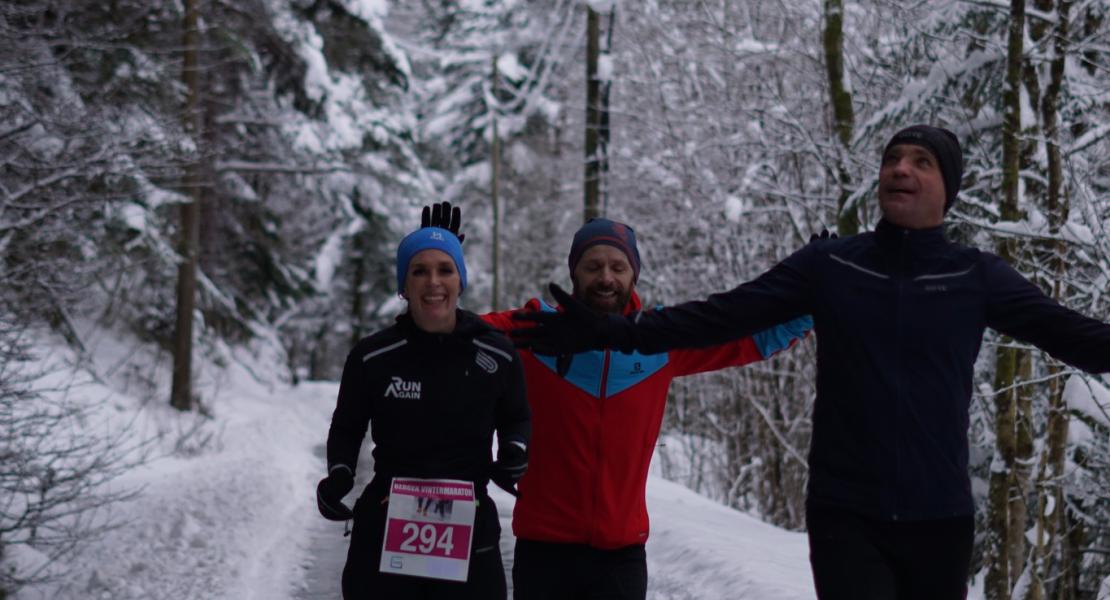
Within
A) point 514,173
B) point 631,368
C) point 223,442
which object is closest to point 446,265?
point 631,368

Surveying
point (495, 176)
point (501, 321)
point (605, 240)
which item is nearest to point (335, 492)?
point (501, 321)

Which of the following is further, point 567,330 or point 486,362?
point 486,362

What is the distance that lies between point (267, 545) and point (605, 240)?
6768 millimetres

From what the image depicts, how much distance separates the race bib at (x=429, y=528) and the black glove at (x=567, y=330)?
88 centimetres


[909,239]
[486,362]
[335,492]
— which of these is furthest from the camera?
[486,362]

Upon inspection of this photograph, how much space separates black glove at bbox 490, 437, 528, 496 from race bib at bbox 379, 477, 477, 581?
0.45ft

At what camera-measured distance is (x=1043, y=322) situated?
3199 mm

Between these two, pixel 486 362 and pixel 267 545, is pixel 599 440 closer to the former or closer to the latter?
pixel 486 362

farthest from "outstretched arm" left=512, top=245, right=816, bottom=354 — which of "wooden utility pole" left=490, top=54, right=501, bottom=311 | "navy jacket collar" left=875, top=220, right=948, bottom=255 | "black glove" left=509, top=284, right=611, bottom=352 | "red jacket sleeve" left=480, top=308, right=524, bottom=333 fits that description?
"wooden utility pole" left=490, top=54, right=501, bottom=311

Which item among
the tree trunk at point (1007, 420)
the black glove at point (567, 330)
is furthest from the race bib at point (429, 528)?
the tree trunk at point (1007, 420)

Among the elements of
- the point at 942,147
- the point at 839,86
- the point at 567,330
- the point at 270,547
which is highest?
the point at 839,86

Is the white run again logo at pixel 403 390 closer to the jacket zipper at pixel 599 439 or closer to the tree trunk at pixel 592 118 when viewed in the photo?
the jacket zipper at pixel 599 439

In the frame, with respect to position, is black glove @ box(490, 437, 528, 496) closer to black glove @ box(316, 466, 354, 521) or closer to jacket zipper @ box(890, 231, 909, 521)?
black glove @ box(316, 466, 354, 521)

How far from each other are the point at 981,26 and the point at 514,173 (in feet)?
96.1
